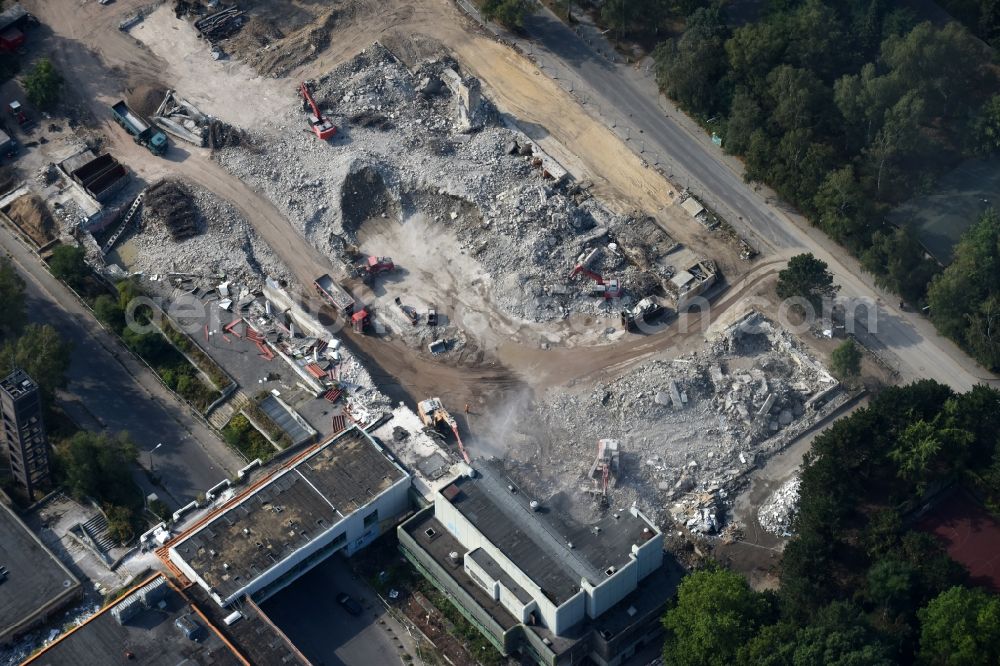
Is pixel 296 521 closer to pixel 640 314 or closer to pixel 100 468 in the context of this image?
pixel 100 468

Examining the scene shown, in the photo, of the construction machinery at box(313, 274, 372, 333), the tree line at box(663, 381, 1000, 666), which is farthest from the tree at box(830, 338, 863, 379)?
the construction machinery at box(313, 274, 372, 333)

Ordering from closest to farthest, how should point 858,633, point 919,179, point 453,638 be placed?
point 858,633
point 453,638
point 919,179

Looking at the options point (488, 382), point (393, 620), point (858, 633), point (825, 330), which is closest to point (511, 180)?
point (488, 382)

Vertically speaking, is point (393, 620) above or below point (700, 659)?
above

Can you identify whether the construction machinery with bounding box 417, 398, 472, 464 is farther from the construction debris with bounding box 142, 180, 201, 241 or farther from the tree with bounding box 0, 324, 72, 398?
the tree with bounding box 0, 324, 72, 398

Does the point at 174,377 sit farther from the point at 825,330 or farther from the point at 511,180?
the point at 825,330

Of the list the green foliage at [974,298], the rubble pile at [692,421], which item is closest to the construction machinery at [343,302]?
the rubble pile at [692,421]
